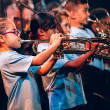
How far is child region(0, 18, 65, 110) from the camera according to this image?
4.23 ft

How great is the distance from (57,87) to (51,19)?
774mm

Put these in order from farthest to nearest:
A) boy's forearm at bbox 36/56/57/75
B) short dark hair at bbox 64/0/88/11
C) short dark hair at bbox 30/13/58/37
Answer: short dark hair at bbox 64/0/88/11 → short dark hair at bbox 30/13/58/37 → boy's forearm at bbox 36/56/57/75

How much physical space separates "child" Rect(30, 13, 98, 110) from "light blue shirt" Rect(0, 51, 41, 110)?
12.9 inches

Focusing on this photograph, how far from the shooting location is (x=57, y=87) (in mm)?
1651

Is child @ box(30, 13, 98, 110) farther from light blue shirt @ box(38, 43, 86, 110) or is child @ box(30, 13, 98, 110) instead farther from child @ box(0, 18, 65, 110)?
child @ box(0, 18, 65, 110)

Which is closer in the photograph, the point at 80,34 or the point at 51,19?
the point at 51,19

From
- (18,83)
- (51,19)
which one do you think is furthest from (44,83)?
(51,19)

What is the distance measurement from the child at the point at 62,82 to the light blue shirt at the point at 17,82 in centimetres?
33

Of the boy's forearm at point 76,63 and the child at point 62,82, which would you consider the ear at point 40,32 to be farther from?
the boy's forearm at point 76,63

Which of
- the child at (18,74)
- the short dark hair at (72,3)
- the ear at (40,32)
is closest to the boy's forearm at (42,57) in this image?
the child at (18,74)

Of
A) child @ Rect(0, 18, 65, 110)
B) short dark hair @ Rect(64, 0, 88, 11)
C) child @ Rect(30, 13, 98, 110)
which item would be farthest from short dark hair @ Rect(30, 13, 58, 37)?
short dark hair @ Rect(64, 0, 88, 11)

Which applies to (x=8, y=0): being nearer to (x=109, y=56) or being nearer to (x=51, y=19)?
(x=51, y=19)

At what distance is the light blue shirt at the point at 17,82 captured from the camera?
1.29 m

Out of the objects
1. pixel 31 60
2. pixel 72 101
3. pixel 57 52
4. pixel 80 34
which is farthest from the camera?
pixel 80 34
